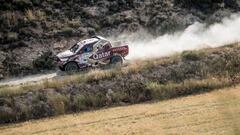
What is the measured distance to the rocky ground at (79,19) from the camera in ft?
132

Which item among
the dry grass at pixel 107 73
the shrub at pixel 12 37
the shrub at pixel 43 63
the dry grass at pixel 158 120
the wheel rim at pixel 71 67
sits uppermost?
the shrub at pixel 12 37

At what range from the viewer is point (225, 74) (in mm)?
33812

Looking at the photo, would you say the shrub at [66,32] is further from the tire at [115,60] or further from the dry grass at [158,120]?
the dry grass at [158,120]

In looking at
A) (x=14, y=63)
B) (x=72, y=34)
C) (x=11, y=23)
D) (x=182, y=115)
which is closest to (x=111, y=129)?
(x=182, y=115)

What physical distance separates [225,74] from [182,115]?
6482mm

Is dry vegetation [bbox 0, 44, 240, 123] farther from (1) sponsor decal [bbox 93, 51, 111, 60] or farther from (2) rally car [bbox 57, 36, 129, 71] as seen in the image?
(1) sponsor decal [bbox 93, 51, 111, 60]

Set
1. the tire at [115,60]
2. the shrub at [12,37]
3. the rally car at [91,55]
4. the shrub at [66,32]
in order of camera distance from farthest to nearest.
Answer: the shrub at [66,32] → the shrub at [12,37] → the tire at [115,60] → the rally car at [91,55]

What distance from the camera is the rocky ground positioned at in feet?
132

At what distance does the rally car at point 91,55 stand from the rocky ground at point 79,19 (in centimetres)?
376

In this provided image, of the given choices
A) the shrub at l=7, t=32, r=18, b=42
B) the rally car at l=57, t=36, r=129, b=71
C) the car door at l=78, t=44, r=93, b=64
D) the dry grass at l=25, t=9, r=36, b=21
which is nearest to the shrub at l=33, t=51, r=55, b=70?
the rally car at l=57, t=36, r=129, b=71

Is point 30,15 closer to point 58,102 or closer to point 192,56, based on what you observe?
point 58,102

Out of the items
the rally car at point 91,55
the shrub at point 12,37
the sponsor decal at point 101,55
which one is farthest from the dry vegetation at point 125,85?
the shrub at point 12,37

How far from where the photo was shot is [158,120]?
92.1 ft

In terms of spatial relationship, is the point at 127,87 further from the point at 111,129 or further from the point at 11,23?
the point at 11,23
